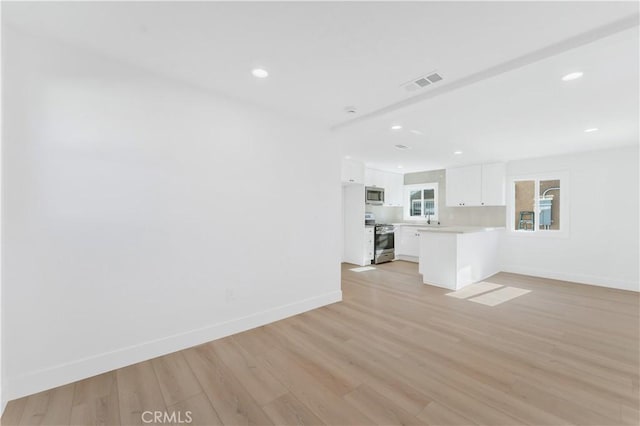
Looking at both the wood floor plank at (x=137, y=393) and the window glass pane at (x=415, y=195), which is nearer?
the wood floor plank at (x=137, y=393)

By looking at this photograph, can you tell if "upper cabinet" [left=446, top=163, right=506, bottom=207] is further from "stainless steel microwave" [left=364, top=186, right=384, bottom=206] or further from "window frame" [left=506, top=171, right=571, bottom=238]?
"stainless steel microwave" [left=364, top=186, right=384, bottom=206]

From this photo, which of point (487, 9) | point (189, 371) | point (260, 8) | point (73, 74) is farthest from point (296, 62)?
point (189, 371)

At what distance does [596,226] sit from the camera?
4.66 metres

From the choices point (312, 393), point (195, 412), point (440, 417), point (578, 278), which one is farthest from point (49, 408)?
point (578, 278)

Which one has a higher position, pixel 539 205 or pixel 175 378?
pixel 539 205

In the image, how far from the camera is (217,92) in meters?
2.61

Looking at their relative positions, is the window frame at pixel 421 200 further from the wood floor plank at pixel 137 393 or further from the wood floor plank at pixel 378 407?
the wood floor plank at pixel 137 393

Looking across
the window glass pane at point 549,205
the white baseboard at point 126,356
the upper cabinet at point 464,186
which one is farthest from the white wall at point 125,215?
the window glass pane at point 549,205

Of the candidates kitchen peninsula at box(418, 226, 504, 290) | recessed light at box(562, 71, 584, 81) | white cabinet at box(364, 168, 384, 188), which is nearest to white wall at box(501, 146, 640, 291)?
kitchen peninsula at box(418, 226, 504, 290)

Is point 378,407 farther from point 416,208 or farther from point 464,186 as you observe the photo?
point 416,208

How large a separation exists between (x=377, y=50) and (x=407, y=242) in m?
5.57

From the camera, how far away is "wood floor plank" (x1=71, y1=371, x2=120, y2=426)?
1.59 m

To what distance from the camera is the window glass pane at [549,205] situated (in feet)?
17.0

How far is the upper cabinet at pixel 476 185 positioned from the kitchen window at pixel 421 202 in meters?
0.56
